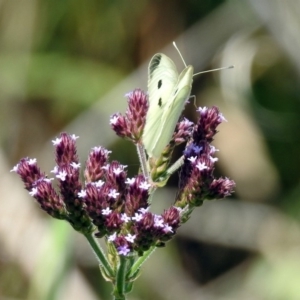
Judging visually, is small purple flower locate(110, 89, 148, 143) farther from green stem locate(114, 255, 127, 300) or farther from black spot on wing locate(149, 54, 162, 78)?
green stem locate(114, 255, 127, 300)

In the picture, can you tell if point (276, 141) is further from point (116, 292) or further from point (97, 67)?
point (116, 292)

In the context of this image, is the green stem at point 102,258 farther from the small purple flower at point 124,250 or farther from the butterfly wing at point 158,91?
the butterfly wing at point 158,91

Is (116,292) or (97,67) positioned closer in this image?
(116,292)

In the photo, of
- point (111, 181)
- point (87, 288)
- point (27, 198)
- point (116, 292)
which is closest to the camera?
point (116, 292)

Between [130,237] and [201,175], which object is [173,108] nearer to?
[201,175]

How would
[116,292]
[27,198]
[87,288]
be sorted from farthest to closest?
[27,198]
[87,288]
[116,292]

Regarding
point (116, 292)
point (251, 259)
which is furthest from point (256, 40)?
point (116, 292)

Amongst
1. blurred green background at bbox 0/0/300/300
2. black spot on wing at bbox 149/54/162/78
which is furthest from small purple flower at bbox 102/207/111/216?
blurred green background at bbox 0/0/300/300

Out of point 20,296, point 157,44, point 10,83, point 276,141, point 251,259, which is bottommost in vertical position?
point 251,259
